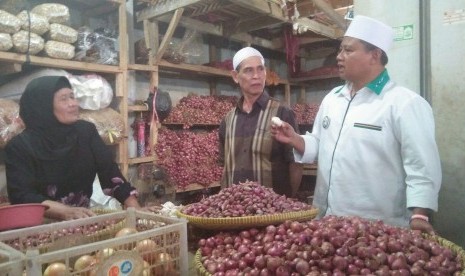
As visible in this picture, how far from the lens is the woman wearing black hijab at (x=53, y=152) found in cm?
216

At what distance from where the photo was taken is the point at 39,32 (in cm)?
295

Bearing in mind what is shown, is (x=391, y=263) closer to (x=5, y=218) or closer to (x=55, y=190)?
(x=5, y=218)

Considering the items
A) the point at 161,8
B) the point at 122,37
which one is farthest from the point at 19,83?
the point at 161,8

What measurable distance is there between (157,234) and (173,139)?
311cm

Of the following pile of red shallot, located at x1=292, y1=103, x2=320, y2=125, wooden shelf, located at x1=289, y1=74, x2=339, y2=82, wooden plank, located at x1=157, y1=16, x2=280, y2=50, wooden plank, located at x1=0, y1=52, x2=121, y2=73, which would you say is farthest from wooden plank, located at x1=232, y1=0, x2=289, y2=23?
pile of red shallot, located at x1=292, y1=103, x2=320, y2=125

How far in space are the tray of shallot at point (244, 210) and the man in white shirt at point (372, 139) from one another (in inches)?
17.5

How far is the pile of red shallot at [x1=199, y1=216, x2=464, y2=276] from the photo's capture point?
1.07 meters

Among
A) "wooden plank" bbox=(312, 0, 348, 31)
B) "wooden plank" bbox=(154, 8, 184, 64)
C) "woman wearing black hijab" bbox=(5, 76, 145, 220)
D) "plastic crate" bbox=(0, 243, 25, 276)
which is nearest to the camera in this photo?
"plastic crate" bbox=(0, 243, 25, 276)

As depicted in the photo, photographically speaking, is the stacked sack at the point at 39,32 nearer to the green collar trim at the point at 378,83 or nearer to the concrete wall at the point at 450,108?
the green collar trim at the point at 378,83


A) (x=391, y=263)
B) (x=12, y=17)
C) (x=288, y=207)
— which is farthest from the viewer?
(x=12, y=17)

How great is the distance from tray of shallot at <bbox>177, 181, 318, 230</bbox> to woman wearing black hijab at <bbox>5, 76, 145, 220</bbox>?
0.73m

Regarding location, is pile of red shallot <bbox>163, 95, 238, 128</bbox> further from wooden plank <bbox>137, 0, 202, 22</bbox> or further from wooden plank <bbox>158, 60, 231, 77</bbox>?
wooden plank <bbox>137, 0, 202, 22</bbox>

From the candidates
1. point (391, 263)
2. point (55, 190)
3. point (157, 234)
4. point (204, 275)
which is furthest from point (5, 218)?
point (391, 263)

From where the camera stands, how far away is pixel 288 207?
158 cm
